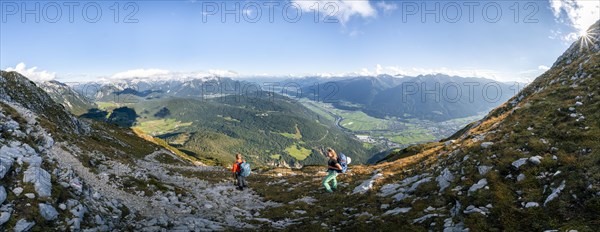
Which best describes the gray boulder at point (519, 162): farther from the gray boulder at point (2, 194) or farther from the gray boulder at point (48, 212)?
the gray boulder at point (2, 194)

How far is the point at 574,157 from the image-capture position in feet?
47.4

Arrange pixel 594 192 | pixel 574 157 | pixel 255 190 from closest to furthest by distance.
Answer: pixel 594 192 → pixel 574 157 → pixel 255 190

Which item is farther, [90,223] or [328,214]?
[328,214]

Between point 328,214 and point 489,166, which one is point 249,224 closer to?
point 328,214

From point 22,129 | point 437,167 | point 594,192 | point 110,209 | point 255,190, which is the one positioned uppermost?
point 22,129

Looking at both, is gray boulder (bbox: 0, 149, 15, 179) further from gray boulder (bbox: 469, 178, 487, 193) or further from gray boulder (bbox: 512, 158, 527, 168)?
gray boulder (bbox: 512, 158, 527, 168)

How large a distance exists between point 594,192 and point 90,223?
22118 millimetres

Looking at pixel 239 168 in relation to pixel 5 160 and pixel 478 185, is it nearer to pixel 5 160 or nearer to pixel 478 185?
pixel 5 160

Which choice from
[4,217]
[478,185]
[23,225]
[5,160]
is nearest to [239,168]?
[5,160]

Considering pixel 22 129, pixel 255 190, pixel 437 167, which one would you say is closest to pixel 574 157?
pixel 437 167

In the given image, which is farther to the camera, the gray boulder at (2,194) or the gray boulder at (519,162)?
the gray boulder at (519,162)

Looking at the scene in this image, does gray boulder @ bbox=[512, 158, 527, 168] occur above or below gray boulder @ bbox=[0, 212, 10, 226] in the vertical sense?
above

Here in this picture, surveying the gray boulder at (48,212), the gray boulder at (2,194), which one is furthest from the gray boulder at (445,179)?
the gray boulder at (2,194)

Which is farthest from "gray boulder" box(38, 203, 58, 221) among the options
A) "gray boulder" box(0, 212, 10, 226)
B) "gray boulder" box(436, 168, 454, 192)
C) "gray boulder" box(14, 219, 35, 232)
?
"gray boulder" box(436, 168, 454, 192)
